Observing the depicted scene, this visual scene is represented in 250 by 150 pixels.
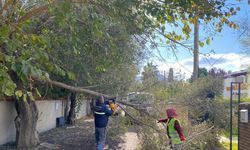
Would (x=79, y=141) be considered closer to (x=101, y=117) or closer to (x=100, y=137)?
(x=100, y=137)

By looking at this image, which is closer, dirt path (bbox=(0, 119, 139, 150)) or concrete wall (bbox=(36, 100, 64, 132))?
dirt path (bbox=(0, 119, 139, 150))

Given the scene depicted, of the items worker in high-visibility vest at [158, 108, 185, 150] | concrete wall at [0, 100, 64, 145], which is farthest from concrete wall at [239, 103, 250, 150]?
concrete wall at [0, 100, 64, 145]

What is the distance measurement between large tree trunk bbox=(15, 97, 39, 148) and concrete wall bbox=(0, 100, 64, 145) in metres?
0.60

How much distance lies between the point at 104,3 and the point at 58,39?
127 centimetres

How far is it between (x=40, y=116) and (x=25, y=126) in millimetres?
3853

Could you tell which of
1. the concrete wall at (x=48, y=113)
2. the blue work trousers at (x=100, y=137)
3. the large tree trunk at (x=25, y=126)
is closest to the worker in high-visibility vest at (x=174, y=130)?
the blue work trousers at (x=100, y=137)

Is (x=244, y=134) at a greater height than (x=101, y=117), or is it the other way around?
(x=101, y=117)

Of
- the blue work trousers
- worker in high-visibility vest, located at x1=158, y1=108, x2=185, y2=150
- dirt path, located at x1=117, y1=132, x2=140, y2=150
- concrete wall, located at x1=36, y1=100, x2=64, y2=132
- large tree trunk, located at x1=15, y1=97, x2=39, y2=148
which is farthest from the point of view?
concrete wall, located at x1=36, y1=100, x2=64, y2=132

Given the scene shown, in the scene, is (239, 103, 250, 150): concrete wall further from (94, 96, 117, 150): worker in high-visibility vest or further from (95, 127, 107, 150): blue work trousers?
(95, 127, 107, 150): blue work trousers

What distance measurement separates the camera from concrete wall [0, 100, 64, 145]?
1214 centimetres

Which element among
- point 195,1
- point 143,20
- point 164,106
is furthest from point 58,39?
point 164,106

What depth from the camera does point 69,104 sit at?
20703mm

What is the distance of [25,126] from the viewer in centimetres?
1166

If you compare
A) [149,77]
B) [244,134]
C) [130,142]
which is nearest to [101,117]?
[149,77]
